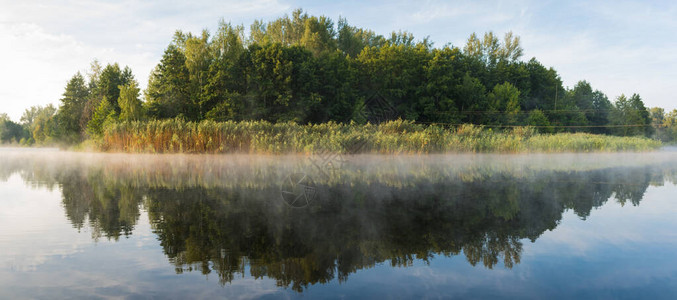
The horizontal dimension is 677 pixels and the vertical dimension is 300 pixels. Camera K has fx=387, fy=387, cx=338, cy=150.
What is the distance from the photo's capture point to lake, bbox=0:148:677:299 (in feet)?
12.1

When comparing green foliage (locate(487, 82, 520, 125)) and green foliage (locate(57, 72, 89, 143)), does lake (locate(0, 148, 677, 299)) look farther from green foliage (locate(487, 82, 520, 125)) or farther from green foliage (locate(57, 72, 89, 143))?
green foliage (locate(487, 82, 520, 125))

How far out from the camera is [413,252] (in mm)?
4676

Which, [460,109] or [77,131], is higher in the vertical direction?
[460,109]

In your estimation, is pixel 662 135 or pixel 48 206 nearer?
pixel 48 206

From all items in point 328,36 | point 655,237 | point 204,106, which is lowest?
point 655,237

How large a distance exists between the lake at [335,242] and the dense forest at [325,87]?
22096mm

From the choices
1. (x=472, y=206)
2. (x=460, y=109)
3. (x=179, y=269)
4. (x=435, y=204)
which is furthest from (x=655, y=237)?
(x=460, y=109)

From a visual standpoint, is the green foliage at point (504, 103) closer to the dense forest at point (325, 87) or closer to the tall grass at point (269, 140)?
the dense forest at point (325, 87)

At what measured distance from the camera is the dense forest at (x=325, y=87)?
33.4 m

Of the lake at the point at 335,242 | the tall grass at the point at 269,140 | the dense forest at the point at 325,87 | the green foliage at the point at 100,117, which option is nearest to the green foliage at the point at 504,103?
the dense forest at the point at 325,87

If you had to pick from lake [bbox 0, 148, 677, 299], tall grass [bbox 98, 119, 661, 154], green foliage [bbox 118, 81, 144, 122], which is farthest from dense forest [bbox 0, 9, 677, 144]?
lake [bbox 0, 148, 677, 299]

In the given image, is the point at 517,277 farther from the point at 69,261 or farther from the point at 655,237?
the point at 69,261

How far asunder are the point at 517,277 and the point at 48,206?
8.22 meters

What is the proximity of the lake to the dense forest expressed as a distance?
22.1 metres
